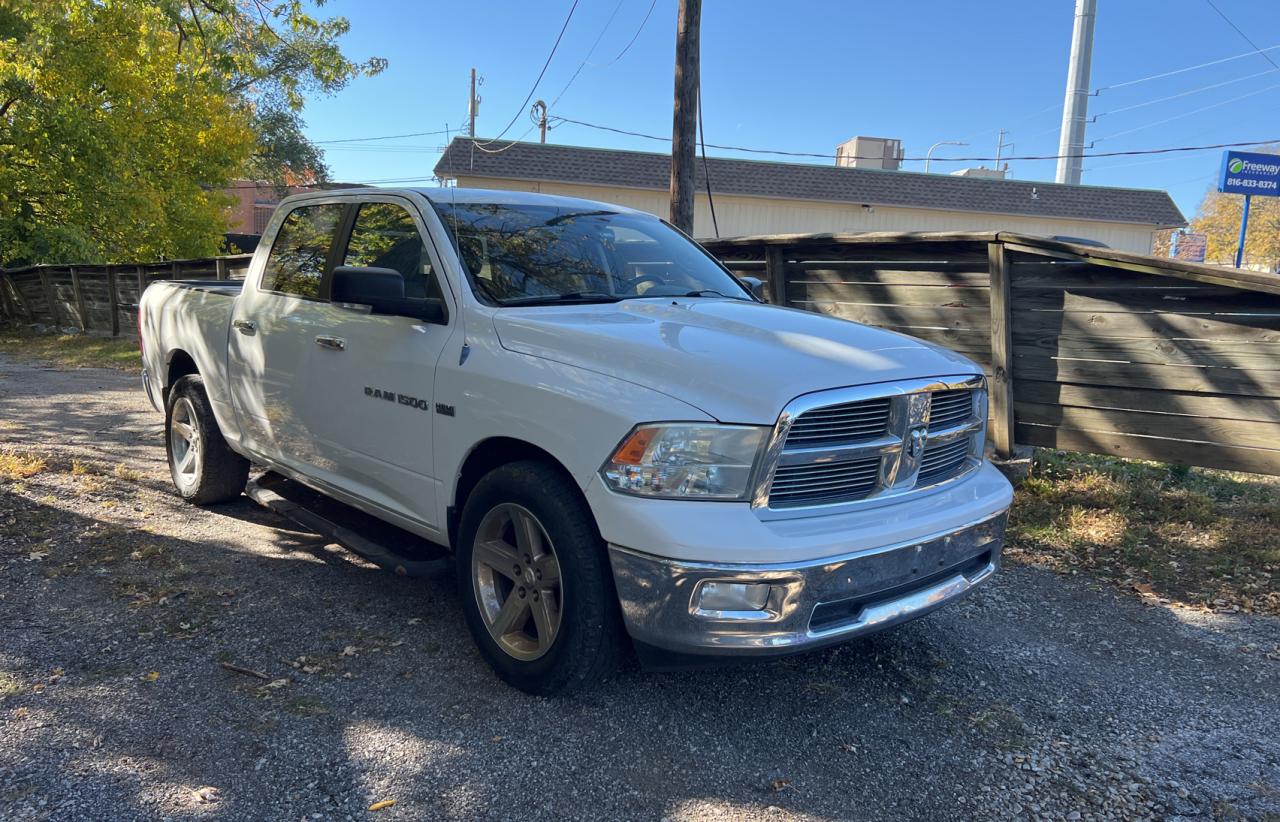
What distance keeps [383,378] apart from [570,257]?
0.99 metres

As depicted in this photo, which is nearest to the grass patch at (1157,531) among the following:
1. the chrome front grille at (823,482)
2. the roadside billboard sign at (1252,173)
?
the chrome front grille at (823,482)

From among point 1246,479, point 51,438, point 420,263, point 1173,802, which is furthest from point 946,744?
point 51,438

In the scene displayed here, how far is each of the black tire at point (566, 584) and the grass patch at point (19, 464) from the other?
4.42 m

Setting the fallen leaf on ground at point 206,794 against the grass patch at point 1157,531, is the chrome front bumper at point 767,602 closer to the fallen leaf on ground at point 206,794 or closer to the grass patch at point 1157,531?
the fallen leaf on ground at point 206,794

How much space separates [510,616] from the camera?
10.8 ft

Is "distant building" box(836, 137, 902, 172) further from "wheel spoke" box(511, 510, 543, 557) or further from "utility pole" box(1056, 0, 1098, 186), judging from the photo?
"wheel spoke" box(511, 510, 543, 557)

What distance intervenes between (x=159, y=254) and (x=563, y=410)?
63.9 feet

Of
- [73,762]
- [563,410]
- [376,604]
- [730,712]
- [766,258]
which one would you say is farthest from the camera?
[766,258]

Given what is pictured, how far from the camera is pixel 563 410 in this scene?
2.96 m

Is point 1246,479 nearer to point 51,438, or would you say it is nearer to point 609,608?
point 609,608

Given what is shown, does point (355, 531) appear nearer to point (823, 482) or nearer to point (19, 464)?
point (823, 482)

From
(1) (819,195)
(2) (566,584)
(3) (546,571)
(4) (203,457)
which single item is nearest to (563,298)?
(3) (546,571)

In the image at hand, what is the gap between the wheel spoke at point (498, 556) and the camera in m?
3.26

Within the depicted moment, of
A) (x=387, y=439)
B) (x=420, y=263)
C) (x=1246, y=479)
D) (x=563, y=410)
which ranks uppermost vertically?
(x=420, y=263)
